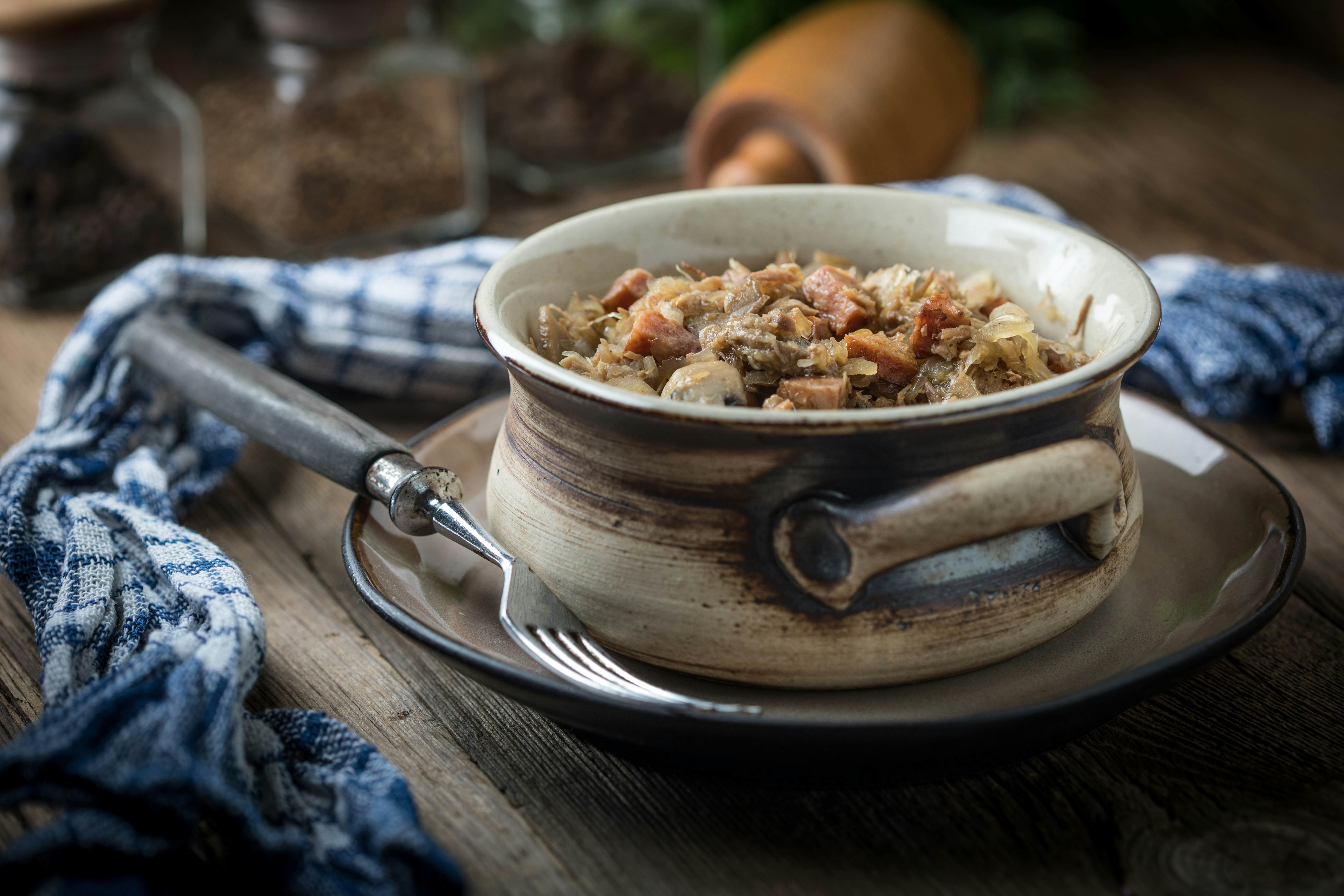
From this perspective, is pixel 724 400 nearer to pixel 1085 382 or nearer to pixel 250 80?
pixel 1085 382

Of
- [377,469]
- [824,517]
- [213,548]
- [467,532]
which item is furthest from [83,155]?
[824,517]

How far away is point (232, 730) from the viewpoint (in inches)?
32.9

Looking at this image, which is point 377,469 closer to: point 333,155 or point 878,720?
point 878,720

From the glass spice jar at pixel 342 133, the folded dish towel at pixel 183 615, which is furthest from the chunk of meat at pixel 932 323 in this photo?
the glass spice jar at pixel 342 133

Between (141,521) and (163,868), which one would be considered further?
(141,521)

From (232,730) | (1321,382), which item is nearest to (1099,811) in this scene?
(232,730)

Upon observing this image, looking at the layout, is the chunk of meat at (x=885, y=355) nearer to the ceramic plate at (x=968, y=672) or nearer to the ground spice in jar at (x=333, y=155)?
the ceramic plate at (x=968, y=672)

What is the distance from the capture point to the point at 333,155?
1.98 metres

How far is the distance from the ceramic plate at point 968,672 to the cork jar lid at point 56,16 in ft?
3.14

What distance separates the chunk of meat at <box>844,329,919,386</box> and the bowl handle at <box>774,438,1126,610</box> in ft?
0.51

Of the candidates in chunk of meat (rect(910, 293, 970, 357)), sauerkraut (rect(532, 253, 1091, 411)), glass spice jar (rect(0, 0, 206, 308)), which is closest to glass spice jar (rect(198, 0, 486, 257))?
glass spice jar (rect(0, 0, 206, 308))

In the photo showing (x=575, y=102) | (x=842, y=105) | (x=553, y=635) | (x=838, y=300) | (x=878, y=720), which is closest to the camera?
(x=878, y=720)

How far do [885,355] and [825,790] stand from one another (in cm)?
32

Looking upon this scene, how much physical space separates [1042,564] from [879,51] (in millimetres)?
1443
